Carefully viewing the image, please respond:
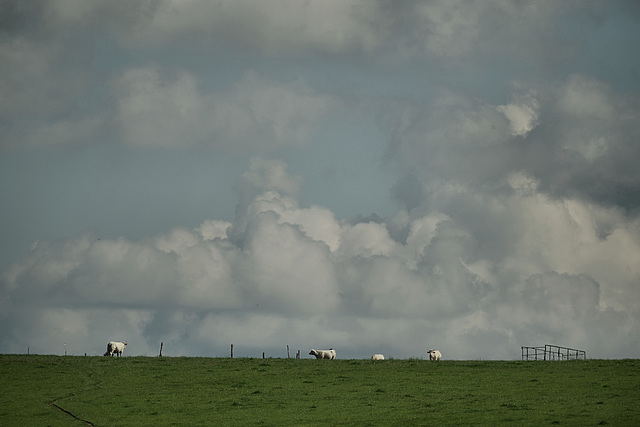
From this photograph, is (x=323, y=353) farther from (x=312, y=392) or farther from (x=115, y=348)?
(x=312, y=392)

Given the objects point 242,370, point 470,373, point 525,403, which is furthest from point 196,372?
point 525,403

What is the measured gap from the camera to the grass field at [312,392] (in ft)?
172

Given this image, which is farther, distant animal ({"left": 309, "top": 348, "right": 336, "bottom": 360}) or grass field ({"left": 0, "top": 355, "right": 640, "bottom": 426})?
distant animal ({"left": 309, "top": 348, "right": 336, "bottom": 360})

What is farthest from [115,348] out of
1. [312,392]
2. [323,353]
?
[312,392]

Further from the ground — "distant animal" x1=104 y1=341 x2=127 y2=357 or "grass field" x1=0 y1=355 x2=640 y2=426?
"distant animal" x1=104 y1=341 x2=127 y2=357

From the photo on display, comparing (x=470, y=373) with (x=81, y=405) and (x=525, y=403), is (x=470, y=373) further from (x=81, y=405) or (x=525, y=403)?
(x=81, y=405)

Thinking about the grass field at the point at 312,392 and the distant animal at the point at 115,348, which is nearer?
the grass field at the point at 312,392

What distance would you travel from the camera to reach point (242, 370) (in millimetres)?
74312

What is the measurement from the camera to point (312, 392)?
206ft

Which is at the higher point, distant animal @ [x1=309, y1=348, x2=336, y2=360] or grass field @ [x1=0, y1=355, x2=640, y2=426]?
distant animal @ [x1=309, y1=348, x2=336, y2=360]

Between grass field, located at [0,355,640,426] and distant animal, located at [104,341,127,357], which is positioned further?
distant animal, located at [104,341,127,357]

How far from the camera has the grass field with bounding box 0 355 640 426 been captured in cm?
5231

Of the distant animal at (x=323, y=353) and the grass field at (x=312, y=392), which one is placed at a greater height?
the distant animal at (x=323, y=353)

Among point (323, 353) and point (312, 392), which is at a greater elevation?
point (323, 353)
